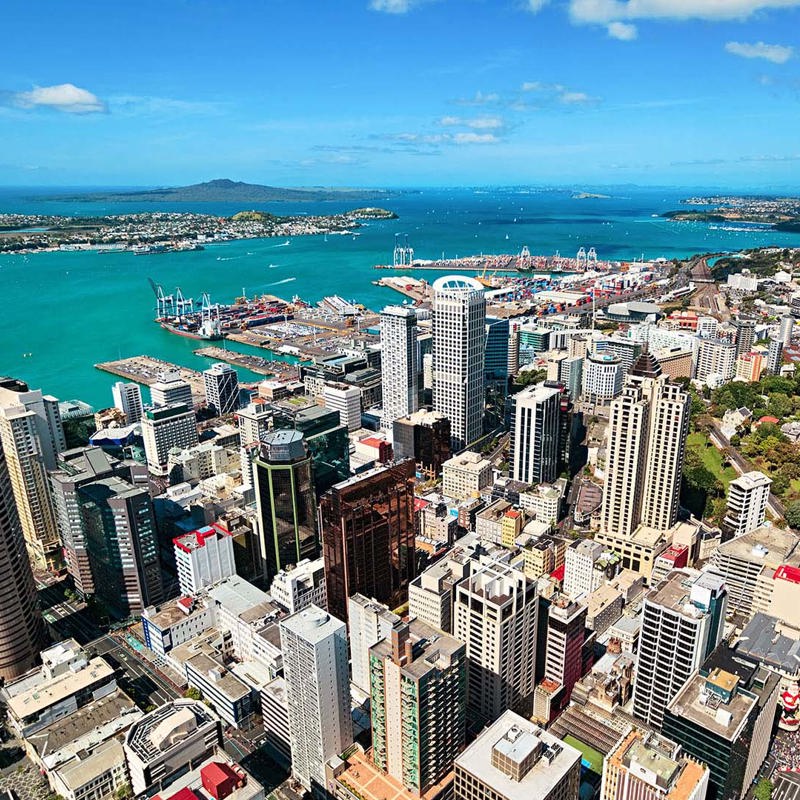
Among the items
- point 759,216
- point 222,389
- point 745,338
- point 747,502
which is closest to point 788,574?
point 747,502

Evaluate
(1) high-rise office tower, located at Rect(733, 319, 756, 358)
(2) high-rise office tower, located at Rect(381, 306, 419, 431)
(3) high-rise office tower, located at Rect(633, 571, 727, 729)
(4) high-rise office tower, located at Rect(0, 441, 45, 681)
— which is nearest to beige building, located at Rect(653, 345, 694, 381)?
(1) high-rise office tower, located at Rect(733, 319, 756, 358)

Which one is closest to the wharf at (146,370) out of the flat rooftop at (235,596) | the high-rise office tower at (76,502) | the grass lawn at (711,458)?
the high-rise office tower at (76,502)

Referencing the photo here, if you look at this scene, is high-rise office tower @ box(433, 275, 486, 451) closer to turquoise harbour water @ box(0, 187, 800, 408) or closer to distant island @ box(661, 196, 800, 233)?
turquoise harbour water @ box(0, 187, 800, 408)

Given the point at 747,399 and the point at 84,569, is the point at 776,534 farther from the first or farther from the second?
the point at 84,569

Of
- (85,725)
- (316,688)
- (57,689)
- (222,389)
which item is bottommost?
(85,725)

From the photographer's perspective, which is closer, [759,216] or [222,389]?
[222,389]

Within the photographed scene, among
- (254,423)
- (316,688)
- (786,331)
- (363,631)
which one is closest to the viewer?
(316,688)

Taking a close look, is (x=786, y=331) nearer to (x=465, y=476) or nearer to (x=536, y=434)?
(x=536, y=434)
